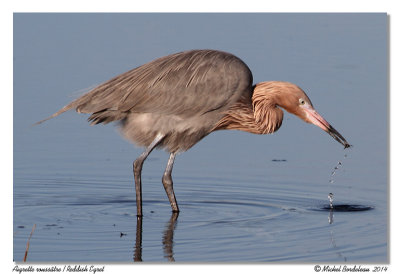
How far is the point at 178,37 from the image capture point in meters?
15.2

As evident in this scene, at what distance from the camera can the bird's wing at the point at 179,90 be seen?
31.3 ft

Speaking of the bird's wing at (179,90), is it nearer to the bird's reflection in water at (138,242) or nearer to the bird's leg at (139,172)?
the bird's leg at (139,172)

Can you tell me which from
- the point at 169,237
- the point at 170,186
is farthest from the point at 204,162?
the point at 169,237

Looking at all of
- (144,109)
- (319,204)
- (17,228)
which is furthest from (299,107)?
(17,228)

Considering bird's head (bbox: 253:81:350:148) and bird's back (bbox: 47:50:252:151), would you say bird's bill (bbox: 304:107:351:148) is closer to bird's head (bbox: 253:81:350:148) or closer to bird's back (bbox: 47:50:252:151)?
bird's head (bbox: 253:81:350:148)

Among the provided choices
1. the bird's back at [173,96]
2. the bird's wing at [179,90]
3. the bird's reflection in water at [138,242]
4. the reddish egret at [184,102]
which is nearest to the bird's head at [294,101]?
the reddish egret at [184,102]

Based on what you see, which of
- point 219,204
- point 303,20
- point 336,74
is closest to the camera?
point 219,204

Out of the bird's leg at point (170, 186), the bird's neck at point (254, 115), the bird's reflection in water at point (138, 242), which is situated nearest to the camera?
the bird's reflection in water at point (138, 242)

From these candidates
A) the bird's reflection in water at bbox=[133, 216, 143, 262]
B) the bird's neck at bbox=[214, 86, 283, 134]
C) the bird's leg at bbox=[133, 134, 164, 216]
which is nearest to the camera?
the bird's reflection in water at bbox=[133, 216, 143, 262]

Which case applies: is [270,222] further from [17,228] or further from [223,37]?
[223,37]

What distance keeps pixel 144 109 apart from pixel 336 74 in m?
5.72

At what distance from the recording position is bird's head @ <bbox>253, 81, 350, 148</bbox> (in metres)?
9.97

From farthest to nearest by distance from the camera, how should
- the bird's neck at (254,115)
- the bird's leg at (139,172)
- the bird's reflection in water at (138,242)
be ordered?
the bird's neck at (254,115)
the bird's leg at (139,172)
the bird's reflection in water at (138,242)

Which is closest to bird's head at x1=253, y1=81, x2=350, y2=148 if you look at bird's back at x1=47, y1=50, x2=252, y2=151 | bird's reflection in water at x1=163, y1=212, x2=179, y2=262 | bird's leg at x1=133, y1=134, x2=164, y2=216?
bird's back at x1=47, y1=50, x2=252, y2=151
